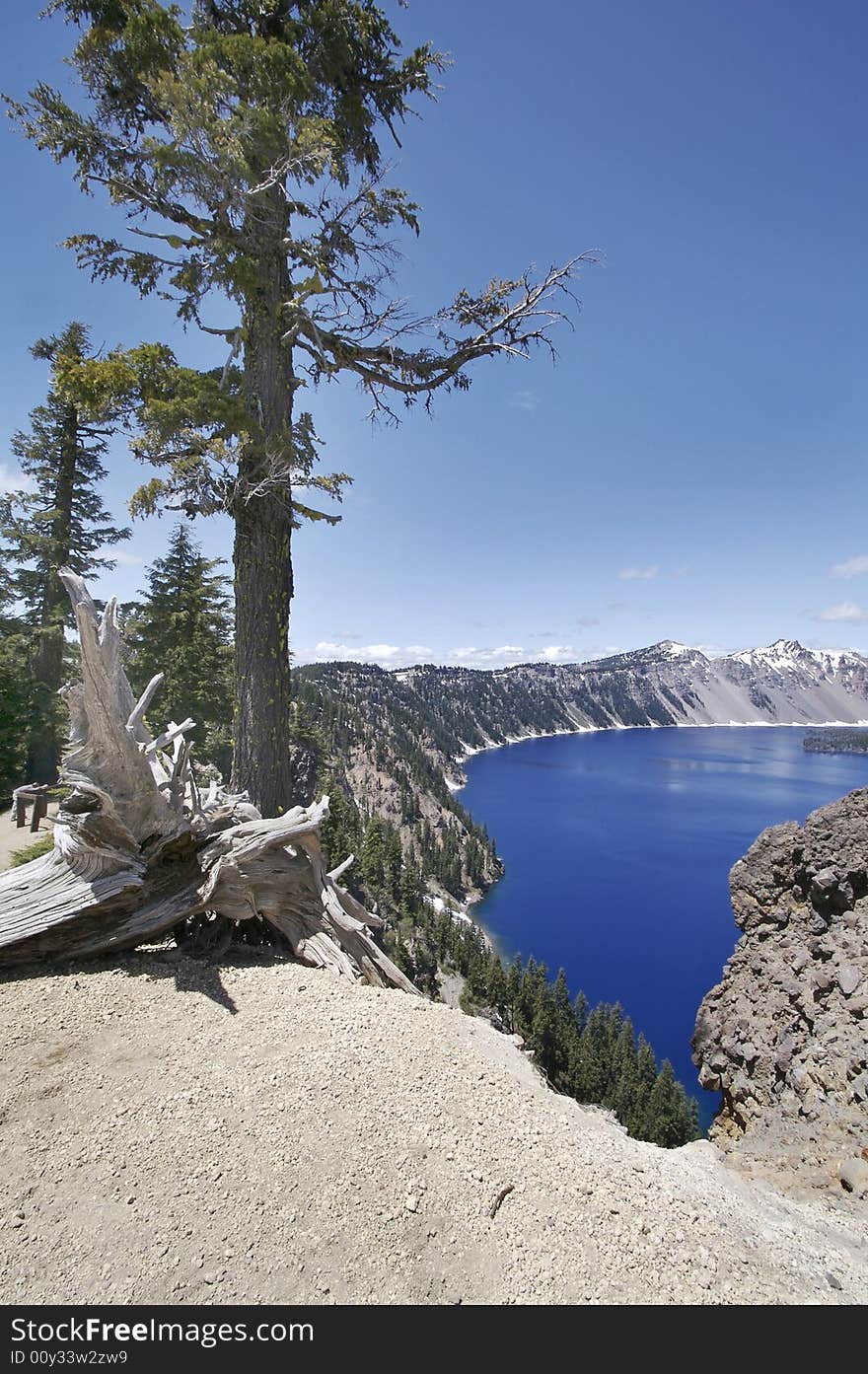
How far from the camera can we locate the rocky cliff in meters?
3.49

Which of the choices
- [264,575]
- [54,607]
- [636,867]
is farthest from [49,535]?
[636,867]

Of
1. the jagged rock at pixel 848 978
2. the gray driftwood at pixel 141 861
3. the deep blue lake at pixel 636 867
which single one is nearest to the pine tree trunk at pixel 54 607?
the gray driftwood at pixel 141 861

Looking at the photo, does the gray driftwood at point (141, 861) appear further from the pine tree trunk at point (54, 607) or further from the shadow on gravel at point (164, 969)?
the pine tree trunk at point (54, 607)

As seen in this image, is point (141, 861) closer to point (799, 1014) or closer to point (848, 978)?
point (799, 1014)

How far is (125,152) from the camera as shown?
591 centimetres

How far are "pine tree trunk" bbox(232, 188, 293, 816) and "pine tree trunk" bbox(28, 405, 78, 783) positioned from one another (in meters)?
15.2

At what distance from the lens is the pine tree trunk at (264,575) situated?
6293 millimetres

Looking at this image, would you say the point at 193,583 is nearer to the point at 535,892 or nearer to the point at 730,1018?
the point at 730,1018

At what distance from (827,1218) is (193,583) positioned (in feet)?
75.1

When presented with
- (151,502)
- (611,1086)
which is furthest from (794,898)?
(611,1086)

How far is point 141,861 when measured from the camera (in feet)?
15.5

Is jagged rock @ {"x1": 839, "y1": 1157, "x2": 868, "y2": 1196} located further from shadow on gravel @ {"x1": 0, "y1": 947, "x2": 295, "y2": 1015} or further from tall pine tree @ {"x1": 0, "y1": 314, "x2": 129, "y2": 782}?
tall pine tree @ {"x1": 0, "y1": 314, "x2": 129, "y2": 782}

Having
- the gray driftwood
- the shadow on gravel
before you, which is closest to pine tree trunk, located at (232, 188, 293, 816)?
the gray driftwood

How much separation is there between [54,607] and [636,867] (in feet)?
278
